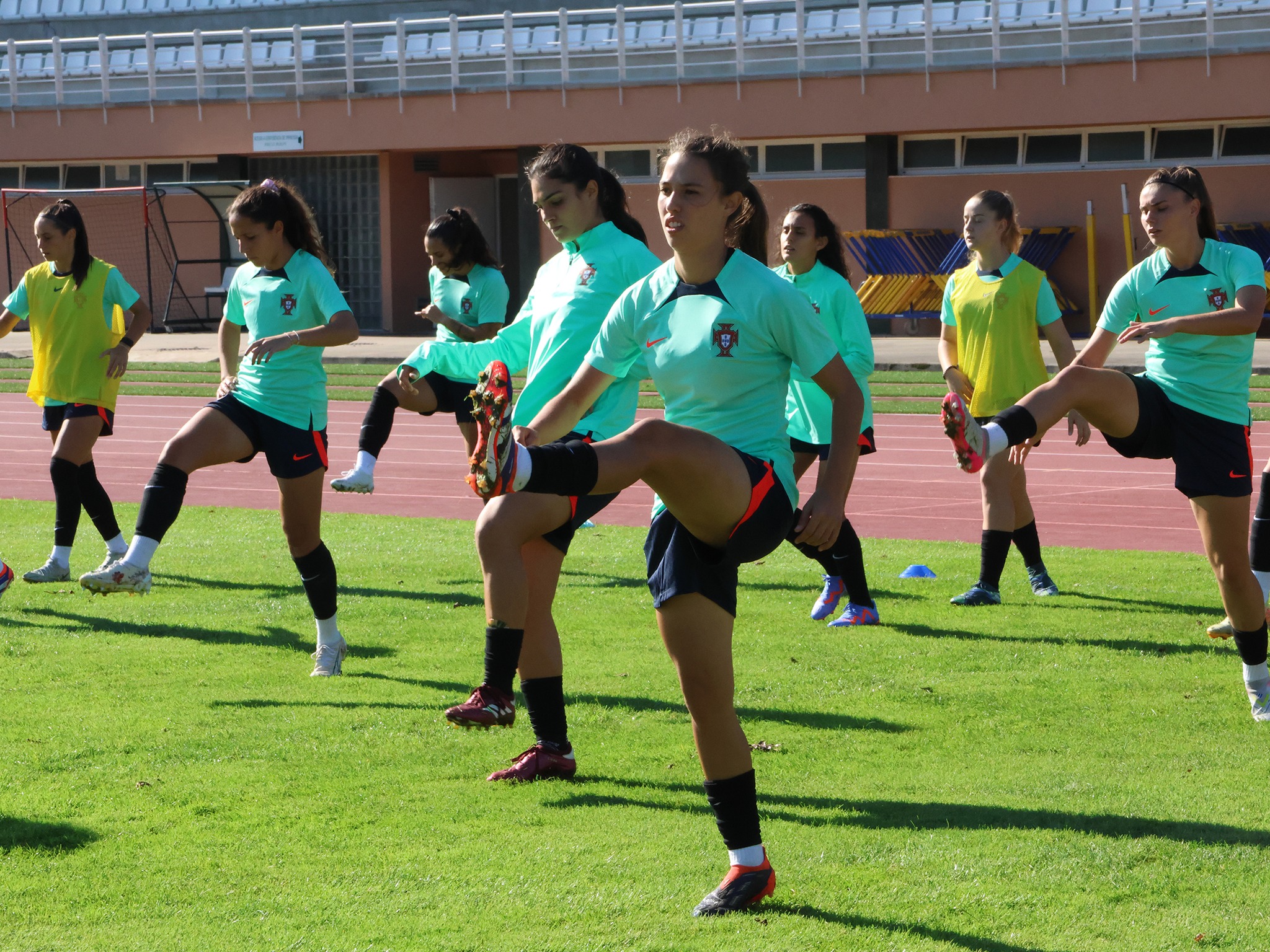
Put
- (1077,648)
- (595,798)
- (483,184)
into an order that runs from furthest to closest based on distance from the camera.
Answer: (483,184) → (1077,648) → (595,798)

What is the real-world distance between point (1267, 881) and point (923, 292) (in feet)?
78.9

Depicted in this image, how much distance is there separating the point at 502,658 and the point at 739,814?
1284 mm

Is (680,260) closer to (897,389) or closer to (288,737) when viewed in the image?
(288,737)

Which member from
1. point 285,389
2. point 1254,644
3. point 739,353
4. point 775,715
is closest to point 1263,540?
point 1254,644

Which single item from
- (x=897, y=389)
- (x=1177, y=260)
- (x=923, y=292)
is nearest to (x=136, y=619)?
(x=1177, y=260)

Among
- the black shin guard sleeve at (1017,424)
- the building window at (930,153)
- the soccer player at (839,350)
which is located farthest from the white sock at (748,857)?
the building window at (930,153)

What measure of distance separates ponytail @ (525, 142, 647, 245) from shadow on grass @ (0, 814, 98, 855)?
2.51 metres

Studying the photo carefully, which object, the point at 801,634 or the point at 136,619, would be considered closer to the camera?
the point at 801,634

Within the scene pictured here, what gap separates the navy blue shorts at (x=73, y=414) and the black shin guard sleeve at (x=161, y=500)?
284cm

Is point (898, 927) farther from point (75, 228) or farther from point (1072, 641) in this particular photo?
point (75, 228)

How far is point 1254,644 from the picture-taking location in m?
5.64

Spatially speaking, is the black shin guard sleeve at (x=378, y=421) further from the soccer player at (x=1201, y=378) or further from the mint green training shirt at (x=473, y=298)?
the soccer player at (x=1201, y=378)

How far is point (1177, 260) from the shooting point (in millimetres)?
5867

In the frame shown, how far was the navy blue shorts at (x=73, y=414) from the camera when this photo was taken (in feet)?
29.3
